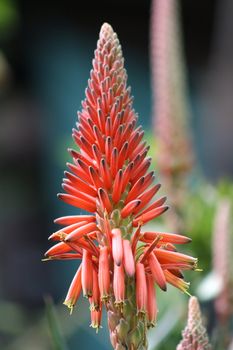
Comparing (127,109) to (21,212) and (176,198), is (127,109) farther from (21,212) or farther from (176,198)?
(21,212)

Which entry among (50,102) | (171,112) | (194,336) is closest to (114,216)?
(194,336)

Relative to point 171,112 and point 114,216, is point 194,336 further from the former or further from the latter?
point 171,112

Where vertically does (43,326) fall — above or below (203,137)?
below

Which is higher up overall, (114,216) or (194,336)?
(114,216)

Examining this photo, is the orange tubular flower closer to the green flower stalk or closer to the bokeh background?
the green flower stalk

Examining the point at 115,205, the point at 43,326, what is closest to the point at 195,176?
the point at 43,326

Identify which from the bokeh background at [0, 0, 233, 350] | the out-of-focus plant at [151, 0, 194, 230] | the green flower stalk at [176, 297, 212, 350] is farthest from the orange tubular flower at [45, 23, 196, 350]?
the bokeh background at [0, 0, 233, 350]

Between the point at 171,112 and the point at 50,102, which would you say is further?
the point at 50,102
